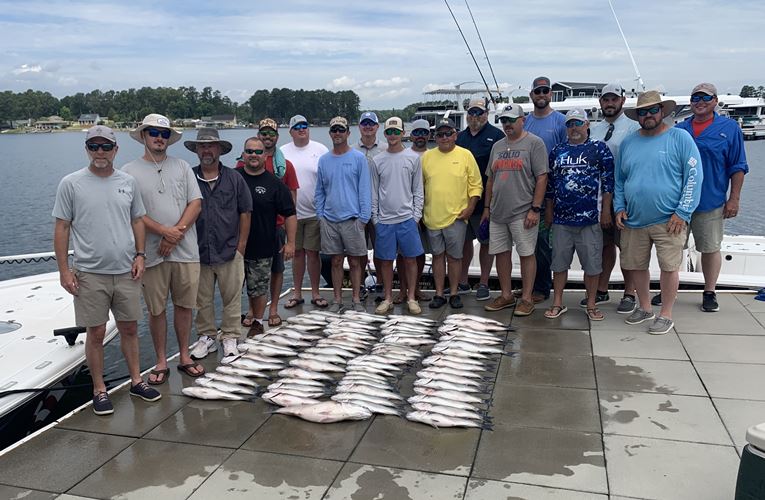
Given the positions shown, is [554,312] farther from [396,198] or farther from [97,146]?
[97,146]

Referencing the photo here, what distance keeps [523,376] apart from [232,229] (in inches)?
111

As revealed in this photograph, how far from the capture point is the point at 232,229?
5.30 meters

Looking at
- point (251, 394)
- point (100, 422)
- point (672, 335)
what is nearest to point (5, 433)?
point (100, 422)

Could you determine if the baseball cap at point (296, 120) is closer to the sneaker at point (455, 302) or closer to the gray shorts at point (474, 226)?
the gray shorts at point (474, 226)

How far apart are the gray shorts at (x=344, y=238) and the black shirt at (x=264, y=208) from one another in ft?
2.10

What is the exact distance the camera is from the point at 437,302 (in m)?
6.83

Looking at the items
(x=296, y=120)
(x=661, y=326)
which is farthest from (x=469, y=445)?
(x=296, y=120)

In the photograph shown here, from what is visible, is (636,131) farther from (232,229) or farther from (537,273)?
(232,229)

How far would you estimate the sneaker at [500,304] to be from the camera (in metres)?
6.55

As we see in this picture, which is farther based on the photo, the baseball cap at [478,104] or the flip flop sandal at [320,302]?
the flip flop sandal at [320,302]

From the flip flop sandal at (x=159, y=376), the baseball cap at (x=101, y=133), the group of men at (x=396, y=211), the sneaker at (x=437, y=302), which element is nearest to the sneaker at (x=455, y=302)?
the group of men at (x=396, y=211)

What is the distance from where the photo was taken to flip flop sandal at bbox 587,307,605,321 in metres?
6.11

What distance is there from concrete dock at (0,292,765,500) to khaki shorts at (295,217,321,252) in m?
2.29

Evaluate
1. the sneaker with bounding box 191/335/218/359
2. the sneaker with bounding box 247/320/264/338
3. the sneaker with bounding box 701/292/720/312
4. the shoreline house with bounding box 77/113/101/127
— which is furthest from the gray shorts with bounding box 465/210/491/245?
the shoreline house with bounding box 77/113/101/127
